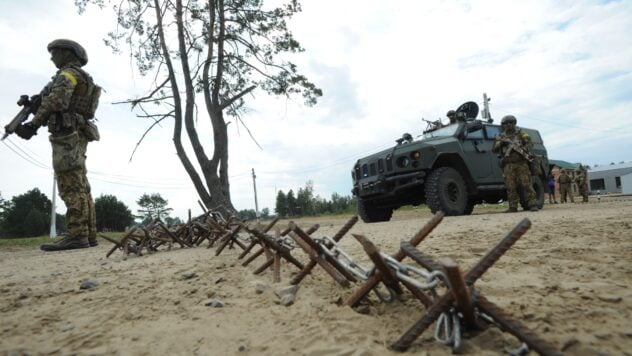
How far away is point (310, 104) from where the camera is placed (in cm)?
1102

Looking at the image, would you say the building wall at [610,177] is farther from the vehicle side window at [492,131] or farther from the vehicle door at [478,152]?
the vehicle door at [478,152]

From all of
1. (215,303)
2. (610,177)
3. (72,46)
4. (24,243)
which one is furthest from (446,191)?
(610,177)

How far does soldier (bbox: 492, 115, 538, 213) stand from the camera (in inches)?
264

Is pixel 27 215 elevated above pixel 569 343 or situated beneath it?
elevated above

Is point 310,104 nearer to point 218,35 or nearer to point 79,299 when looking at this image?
point 218,35

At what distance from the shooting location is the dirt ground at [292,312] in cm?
108

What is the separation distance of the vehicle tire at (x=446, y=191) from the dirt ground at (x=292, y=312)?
3880 millimetres

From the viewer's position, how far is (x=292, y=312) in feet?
4.63

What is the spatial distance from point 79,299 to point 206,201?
8004mm

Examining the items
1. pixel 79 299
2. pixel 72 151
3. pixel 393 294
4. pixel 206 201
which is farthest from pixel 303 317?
pixel 206 201

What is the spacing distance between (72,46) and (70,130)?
1172 millimetres

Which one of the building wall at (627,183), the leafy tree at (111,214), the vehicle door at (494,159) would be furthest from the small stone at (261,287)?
the leafy tree at (111,214)

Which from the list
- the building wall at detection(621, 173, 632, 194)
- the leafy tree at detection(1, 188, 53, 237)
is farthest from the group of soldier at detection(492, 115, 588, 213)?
the leafy tree at detection(1, 188, 53, 237)

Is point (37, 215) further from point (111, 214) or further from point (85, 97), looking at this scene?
point (85, 97)
